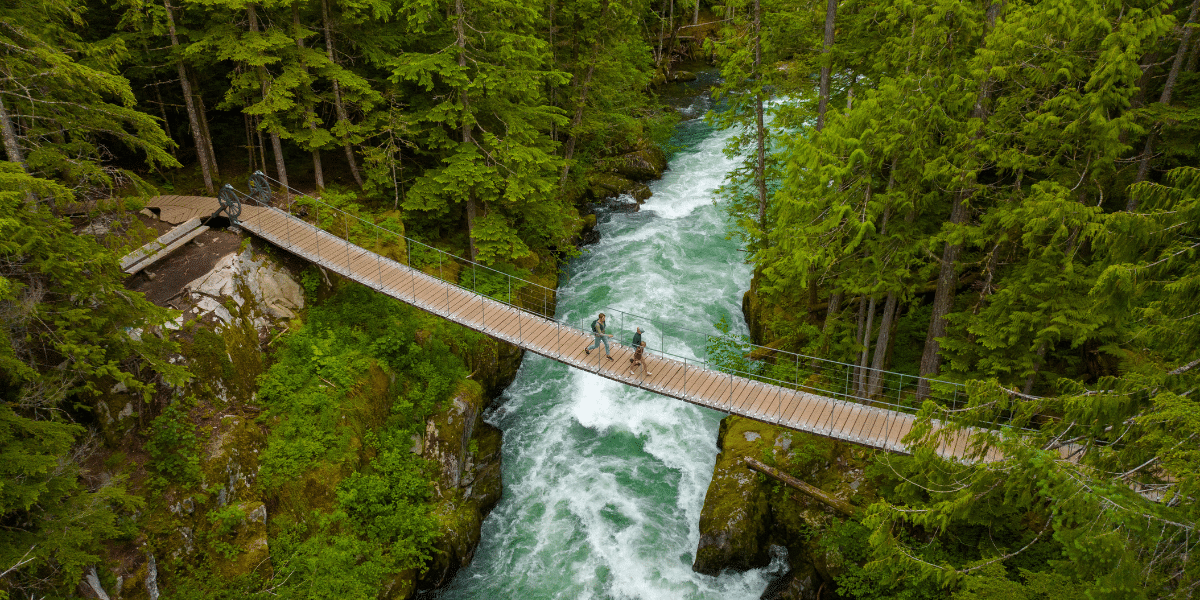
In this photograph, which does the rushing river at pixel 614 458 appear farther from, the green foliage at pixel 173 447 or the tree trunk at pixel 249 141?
the tree trunk at pixel 249 141

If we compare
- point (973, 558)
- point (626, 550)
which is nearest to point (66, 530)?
point (626, 550)

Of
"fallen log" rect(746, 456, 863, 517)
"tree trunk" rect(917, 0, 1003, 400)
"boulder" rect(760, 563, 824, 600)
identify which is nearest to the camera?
"tree trunk" rect(917, 0, 1003, 400)

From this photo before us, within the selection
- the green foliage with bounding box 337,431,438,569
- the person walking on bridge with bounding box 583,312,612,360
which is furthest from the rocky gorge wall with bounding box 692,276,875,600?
the green foliage with bounding box 337,431,438,569

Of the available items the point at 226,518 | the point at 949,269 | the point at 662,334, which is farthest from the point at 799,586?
the point at 226,518

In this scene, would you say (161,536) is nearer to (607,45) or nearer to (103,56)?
(103,56)

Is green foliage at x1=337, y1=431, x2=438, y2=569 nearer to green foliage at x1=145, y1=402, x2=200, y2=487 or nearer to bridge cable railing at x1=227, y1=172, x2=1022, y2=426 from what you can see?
green foliage at x1=145, y1=402, x2=200, y2=487

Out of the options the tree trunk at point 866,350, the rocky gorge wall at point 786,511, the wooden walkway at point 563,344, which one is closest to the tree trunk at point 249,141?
the wooden walkway at point 563,344

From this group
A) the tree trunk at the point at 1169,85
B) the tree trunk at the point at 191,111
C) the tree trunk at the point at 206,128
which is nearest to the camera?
the tree trunk at the point at 1169,85
